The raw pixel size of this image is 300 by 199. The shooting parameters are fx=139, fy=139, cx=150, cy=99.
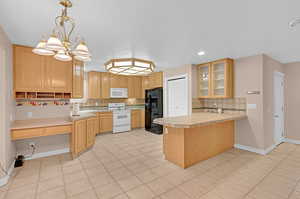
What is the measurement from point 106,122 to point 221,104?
13.2ft

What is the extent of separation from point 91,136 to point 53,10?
9.67 feet

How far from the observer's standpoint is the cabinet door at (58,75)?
3.15 meters

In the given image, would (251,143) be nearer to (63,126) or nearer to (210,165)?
(210,165)

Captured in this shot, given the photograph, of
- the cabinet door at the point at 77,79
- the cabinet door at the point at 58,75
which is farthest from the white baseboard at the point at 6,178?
the cabinet door at the point at 77,79

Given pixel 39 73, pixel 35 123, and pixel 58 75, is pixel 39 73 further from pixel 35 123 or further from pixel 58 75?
pixel 35 123

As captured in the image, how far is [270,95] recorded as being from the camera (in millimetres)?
3566

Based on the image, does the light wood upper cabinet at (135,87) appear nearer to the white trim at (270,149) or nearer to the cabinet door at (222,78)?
the cabinet door at (222,78)

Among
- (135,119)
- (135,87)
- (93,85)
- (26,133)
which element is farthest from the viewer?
(135,87)

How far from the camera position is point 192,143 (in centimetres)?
278

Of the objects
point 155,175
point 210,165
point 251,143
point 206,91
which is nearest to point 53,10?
point 155,175

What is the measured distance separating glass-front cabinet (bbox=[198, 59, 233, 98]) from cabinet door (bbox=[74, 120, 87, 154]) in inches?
134

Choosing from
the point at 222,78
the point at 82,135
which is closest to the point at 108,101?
the point at 82,135

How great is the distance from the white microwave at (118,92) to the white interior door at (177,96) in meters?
1.89

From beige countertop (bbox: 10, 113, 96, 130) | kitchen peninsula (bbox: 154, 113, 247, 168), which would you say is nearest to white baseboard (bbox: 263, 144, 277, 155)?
kitchen peninsula (bbox: 154, 113, 247, 168)
